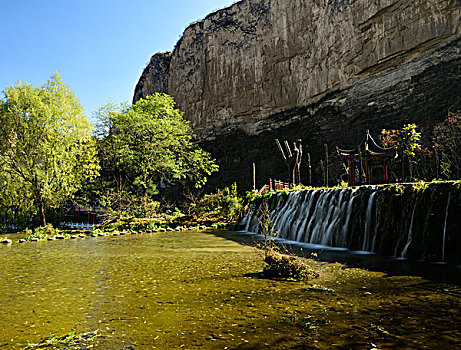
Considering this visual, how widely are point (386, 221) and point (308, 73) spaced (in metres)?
36.0

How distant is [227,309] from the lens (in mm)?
3883

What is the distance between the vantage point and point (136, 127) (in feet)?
71.3

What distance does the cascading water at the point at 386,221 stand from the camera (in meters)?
7.50

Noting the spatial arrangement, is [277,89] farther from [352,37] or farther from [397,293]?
[397,293]

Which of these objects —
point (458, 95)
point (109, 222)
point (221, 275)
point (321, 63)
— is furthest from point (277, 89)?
point (221, 275)

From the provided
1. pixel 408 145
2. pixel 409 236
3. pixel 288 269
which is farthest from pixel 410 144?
pixel 288 269

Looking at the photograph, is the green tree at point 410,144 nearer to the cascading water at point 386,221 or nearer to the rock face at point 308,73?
the rock face at point 308,73

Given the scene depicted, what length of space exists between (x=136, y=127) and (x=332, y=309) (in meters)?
20.2

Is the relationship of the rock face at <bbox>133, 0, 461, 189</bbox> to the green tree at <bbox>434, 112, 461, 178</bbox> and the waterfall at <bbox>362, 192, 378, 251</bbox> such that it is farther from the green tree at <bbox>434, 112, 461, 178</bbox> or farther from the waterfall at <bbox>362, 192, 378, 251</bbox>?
the waterfall at <bbox>362, 192, 378, 251</bbox>

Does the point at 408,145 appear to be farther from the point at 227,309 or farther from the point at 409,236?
the point at 227,309

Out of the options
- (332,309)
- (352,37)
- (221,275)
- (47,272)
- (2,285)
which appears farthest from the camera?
(352,37)

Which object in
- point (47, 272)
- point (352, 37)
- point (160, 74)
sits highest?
point (160, 74)

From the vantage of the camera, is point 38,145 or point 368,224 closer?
point 368,224

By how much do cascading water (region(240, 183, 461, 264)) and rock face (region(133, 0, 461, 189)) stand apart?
21.2 metres
